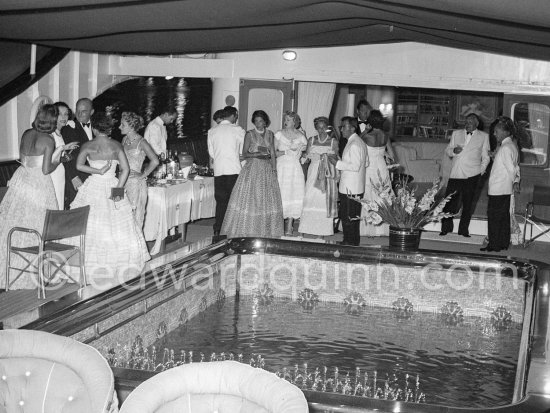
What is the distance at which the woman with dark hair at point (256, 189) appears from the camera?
30.6ft

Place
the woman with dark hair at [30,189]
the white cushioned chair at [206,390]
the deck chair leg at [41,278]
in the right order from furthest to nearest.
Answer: the woman with dark hair at [30,189] → the deck chair leg at [41,278] → the white cushioned chair at [206,390]

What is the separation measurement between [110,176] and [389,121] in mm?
9290

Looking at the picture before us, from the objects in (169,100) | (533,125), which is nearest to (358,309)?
(533,125)

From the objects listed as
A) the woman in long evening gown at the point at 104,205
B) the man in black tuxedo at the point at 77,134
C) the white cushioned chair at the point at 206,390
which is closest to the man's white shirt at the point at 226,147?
the man in black tuxedo at the point at 77,134

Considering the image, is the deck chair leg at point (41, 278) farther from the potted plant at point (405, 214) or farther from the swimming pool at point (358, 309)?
the potted plant at point (405, 214)

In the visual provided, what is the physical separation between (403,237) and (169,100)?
801cm

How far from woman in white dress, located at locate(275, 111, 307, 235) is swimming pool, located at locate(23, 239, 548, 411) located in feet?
10.9

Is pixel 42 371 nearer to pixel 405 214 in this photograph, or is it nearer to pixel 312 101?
pixel 405 214

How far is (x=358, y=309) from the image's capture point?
653 centimetres

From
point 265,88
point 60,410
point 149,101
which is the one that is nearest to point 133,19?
point 60,410

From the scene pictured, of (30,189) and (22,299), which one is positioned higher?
(30,189)

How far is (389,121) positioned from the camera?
16047 mm

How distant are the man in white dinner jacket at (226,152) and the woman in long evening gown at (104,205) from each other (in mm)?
2149

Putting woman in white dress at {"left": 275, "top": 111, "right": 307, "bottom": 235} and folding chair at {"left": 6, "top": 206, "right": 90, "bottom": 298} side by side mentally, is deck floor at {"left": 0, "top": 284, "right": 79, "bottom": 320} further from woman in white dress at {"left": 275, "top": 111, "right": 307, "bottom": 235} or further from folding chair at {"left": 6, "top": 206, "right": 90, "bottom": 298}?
woman in white dress at {"left": 275, "top": 111, "right": 307, "bottom": 235}
